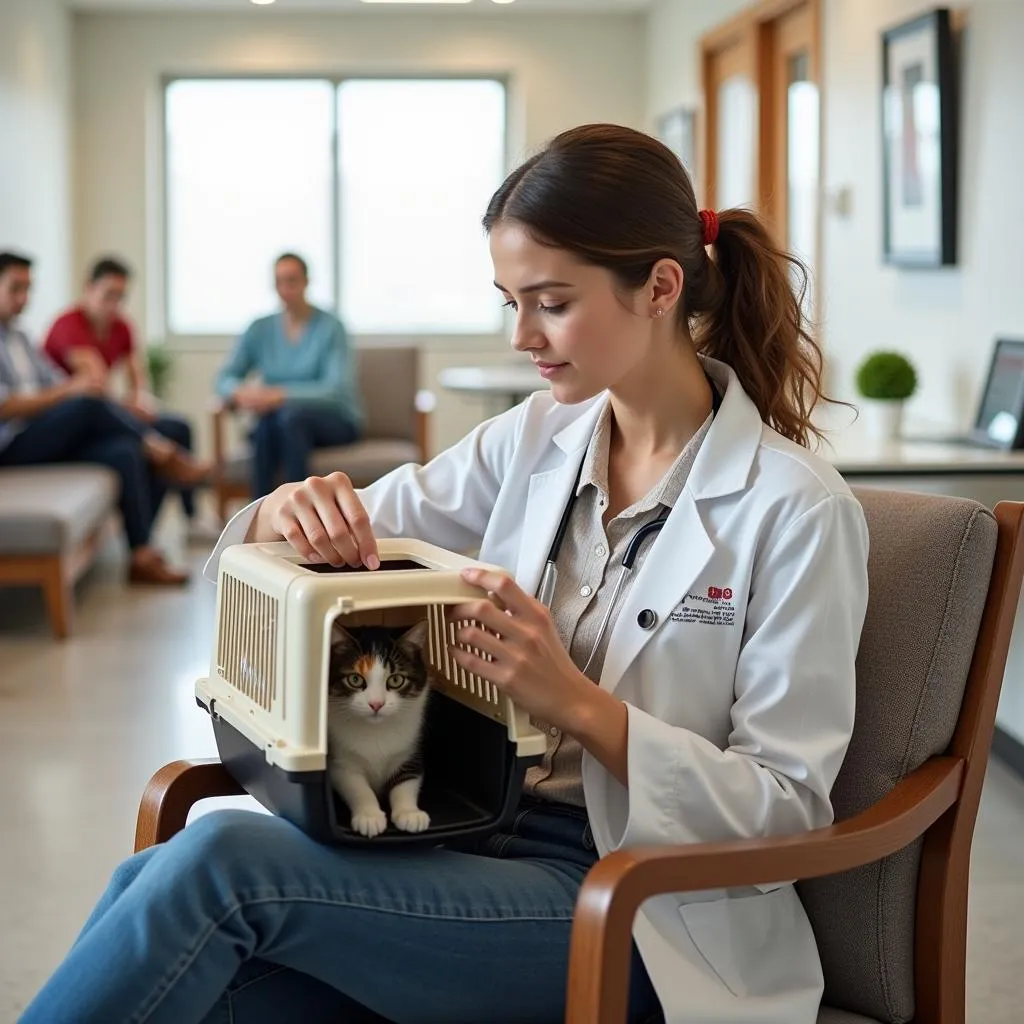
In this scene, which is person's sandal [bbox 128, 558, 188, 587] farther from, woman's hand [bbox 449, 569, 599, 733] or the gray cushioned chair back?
woman's hand [bbox 449, 569, 599, 733]

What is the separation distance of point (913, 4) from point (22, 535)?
3.28m

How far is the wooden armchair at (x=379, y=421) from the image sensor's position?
22.1 ft

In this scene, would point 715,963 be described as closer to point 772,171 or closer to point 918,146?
point 918,146

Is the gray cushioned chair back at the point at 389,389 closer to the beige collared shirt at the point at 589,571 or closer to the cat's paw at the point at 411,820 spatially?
the beige collared shirt at the point at 589,571

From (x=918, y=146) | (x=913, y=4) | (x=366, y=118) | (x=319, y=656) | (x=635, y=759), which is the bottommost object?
(x=635, y=759)

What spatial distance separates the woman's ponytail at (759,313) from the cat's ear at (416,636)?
474mm

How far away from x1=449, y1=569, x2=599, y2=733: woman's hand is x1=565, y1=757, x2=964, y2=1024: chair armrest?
154 millimetres

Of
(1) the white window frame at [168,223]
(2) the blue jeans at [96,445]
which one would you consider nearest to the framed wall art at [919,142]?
(2) the blue jeans at [96,445]

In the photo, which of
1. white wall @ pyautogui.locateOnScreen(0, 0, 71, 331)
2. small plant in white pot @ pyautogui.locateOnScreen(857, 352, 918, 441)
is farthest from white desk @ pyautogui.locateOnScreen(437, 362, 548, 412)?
white wall @ pyautogui.locateOnScreen(0, 0, 71, 331)

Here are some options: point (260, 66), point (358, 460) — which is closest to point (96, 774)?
point (358, 460)

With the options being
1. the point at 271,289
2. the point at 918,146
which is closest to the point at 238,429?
the point at 271,289

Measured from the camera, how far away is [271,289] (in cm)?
949

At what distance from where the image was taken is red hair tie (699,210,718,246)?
1627 millimetres

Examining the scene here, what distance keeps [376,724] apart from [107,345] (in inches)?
242
